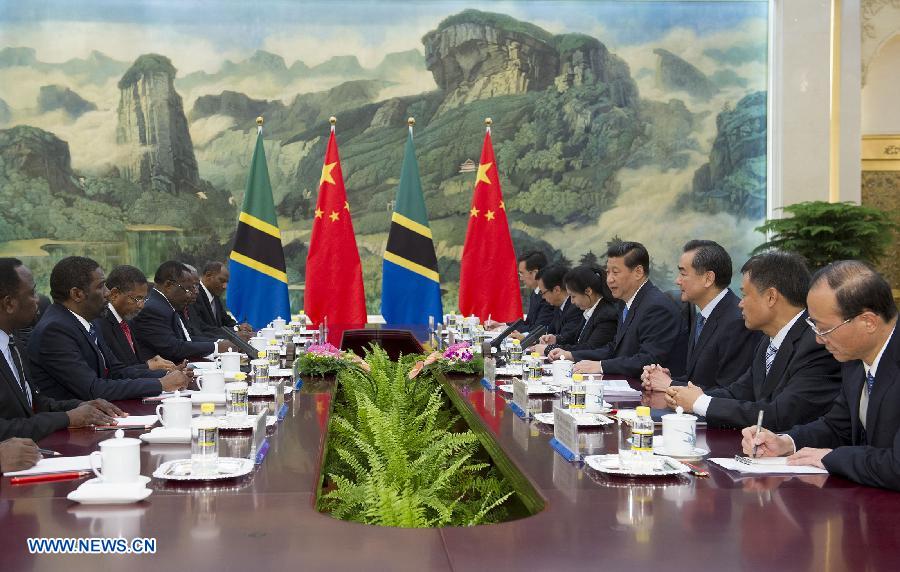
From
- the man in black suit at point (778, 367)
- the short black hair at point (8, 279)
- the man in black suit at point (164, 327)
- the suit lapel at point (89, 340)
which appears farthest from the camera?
the man in black suit at point (164, 327)

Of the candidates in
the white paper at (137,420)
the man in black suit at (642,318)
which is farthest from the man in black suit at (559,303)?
the white paper at (137,420)

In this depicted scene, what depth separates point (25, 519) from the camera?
79.7 inches

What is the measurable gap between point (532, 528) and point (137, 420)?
69.2 inches

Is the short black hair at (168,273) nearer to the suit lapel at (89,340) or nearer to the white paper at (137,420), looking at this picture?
the suit lapel at (89,340)

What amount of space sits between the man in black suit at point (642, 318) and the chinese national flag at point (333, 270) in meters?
2.99

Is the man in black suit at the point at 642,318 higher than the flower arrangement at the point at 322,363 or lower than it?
higher

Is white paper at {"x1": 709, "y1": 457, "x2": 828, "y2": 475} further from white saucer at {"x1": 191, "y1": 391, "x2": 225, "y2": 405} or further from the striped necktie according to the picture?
white saucer at {"x1": 191, "y1": 391, "x2": 225, "y2": 405}

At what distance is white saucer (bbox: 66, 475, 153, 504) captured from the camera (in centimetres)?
212

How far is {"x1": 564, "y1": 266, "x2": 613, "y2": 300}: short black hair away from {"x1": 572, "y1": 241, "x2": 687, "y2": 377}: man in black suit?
2.10ft

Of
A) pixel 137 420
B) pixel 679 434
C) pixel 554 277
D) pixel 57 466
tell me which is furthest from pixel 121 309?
pixel 554 277

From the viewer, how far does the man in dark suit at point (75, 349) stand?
3.79 meters

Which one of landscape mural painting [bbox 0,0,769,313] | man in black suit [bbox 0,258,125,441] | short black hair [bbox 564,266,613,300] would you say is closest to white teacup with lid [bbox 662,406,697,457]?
man in black suit [bbox 0,258,125,441]

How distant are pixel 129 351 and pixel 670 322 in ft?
9.47

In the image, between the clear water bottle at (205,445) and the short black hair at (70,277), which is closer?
the clear water bottle at (205,445)
